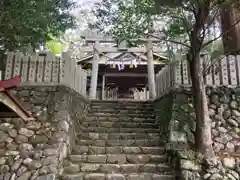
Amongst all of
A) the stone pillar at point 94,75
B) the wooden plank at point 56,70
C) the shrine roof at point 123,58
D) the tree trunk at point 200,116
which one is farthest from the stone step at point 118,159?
the shrine roof at point 123,58

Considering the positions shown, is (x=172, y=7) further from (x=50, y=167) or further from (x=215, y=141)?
(x=50, y=167)

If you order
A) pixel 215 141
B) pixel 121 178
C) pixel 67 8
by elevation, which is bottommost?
pixel 121 178

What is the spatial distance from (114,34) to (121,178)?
2.91 meters

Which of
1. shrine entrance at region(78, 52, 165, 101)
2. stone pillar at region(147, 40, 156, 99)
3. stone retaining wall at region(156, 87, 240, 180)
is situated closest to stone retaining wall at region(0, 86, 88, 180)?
stone retaining wall at region(156, 87, 240, 180)

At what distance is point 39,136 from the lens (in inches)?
185

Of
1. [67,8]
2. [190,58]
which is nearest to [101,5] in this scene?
[67,8]

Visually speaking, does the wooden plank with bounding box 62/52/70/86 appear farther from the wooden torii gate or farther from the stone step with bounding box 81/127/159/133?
the wooden torii gate

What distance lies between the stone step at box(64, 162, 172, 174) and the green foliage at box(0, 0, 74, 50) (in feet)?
9.80

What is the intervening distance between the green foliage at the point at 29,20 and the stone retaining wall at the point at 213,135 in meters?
3.16

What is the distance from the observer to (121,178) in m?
4.26

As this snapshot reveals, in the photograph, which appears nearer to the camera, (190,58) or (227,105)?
(190,58)

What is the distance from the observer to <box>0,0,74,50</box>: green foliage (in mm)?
4859

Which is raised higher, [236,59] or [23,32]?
[23,32]

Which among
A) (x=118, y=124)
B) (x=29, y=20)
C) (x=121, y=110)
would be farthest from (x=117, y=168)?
(x=29, y=20)
